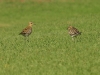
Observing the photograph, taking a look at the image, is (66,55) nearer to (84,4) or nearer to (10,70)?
(10,70)

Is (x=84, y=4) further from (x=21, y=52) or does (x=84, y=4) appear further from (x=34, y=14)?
(x=21, y=52)

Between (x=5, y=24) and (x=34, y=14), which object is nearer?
(x=5, y=24)

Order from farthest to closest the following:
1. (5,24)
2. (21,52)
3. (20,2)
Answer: (20,2), (5,24), (21,52)

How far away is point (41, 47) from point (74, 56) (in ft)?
14.7

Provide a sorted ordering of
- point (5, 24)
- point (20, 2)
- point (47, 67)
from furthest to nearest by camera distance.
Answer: point (20, 2)
point (5, 24)
point (47, 67)

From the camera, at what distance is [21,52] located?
79.2ft

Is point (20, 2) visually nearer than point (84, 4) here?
No

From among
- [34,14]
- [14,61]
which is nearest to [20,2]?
[34,14]

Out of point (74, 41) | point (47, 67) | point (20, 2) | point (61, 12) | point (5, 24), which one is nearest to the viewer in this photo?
point (47, 67)

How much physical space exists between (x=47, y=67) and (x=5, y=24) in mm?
35441

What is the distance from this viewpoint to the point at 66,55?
21391 millimetres

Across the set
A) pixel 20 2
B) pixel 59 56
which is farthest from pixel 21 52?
pixel 20 2

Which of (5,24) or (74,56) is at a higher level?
(74,56)

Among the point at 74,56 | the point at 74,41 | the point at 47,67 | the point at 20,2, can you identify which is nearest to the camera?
the point at 47,67
